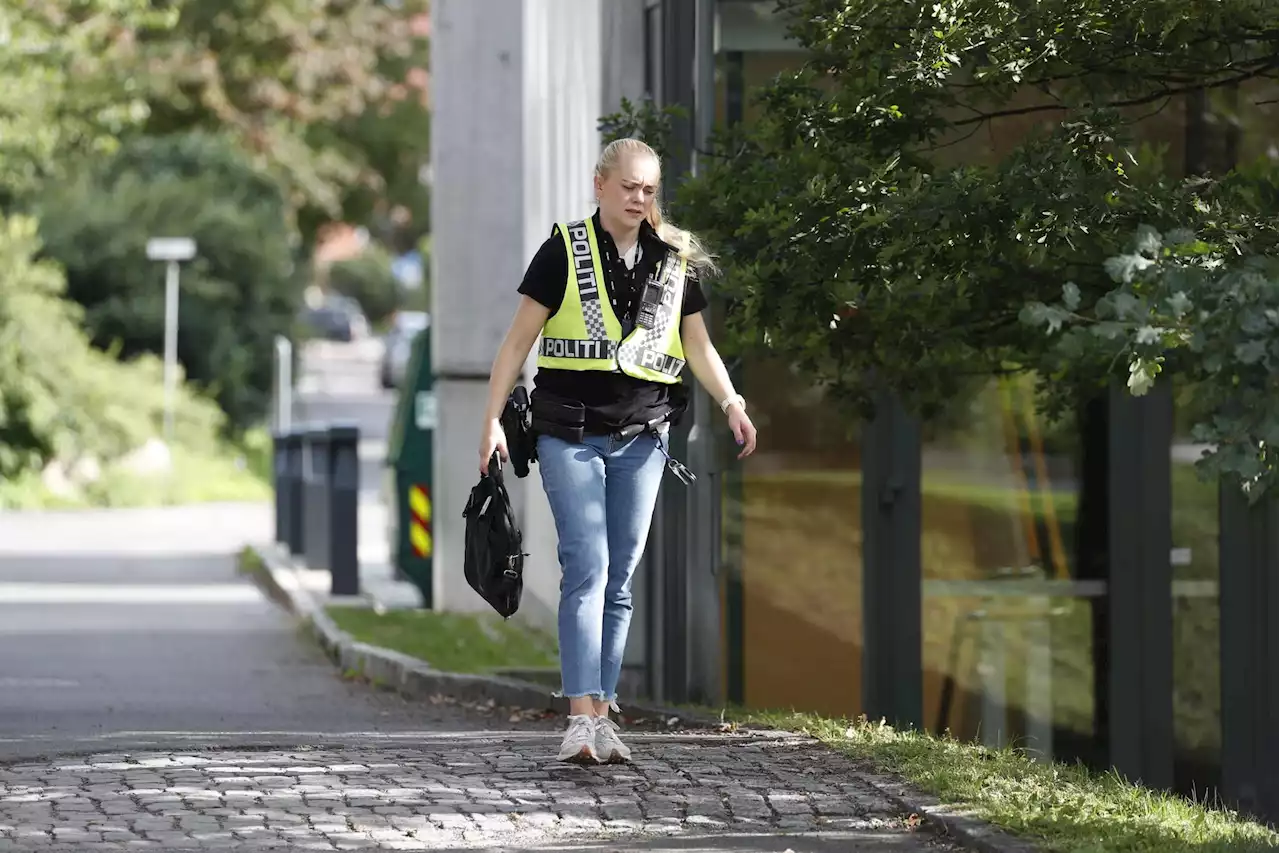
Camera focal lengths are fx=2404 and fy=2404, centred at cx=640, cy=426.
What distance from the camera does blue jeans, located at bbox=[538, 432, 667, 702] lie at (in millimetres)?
6340

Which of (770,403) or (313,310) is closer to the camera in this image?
(770,403)

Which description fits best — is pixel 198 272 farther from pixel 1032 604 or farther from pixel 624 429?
pixel 624 429

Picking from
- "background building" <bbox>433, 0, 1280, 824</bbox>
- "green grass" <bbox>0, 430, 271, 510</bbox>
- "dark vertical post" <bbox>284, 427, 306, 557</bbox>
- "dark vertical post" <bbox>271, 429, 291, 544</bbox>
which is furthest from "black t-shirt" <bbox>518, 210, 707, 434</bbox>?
"green grass" <bbox>0, 430, 271, 510</bbox>

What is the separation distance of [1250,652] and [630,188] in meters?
4.53

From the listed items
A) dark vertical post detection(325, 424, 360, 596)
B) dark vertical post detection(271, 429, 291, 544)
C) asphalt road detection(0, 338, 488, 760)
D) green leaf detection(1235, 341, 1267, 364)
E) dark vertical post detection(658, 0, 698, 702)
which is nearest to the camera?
green leaf detection(1235, 341, 1267, 364)

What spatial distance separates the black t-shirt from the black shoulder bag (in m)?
0.30

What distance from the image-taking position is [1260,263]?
4633mm

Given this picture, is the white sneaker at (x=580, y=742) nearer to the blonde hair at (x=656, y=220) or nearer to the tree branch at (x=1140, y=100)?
the blonde hair at (x=656, y=220)

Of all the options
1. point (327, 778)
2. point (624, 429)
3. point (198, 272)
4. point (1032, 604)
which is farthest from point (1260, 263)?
point (198, 272)

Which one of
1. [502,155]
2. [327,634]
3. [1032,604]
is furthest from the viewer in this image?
[502,155]

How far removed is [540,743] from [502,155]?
840 cm

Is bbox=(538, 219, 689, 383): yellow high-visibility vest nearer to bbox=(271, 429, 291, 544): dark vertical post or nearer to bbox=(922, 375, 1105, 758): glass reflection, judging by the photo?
bbox=(922, 375, 1105, 758): glass reflection

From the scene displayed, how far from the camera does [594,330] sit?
6.31m

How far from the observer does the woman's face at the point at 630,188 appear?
6281mm
